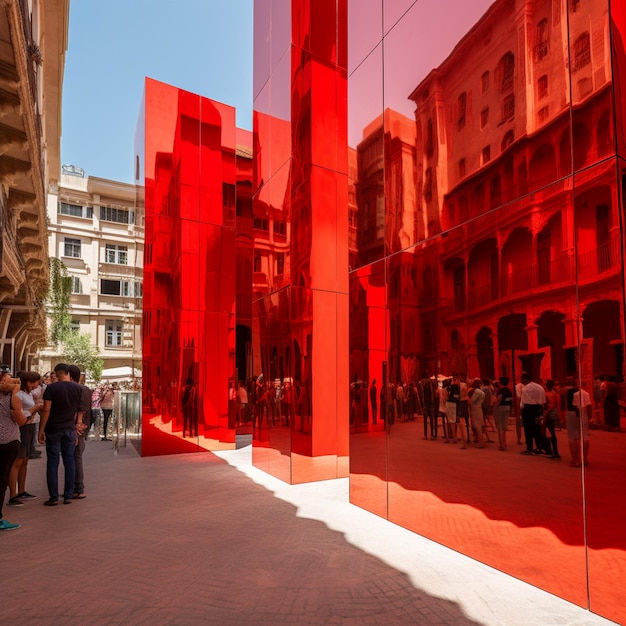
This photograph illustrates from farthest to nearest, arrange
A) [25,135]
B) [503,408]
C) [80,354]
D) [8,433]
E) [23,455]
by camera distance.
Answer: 1. [80,354]
2. [25,135]
3. [23,455]
4. [8,433]
5. [503,408]

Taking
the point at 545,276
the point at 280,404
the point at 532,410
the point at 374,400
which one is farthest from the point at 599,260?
the point at 280,404

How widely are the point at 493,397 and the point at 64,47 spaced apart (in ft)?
73.6

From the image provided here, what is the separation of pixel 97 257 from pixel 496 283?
1803 inches

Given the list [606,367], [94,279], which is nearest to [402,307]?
[606,367]

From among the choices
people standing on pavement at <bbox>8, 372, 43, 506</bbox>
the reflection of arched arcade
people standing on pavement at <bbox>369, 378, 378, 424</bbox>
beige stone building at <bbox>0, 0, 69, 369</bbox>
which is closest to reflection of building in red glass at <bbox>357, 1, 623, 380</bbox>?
the reflection of arched arcade

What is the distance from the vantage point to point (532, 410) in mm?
4785

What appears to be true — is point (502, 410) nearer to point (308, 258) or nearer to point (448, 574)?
point (448, 574)

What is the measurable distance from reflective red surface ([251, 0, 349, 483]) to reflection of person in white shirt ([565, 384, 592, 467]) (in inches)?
208

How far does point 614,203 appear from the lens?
4.20m

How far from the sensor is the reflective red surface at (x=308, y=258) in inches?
371

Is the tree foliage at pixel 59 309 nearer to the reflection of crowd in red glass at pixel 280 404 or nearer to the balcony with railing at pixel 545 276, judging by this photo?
the reflection of crowd in red glass at pixel 280 404

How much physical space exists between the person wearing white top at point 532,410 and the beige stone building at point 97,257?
4167 cm

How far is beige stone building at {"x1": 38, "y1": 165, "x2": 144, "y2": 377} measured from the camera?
44.2 m

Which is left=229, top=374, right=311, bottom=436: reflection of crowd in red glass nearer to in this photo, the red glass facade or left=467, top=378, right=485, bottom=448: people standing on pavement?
the red glass facade
